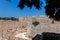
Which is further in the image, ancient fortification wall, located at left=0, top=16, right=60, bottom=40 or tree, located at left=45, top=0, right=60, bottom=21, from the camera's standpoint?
ancient fortification wall, located at left=0, top=16, right=60, bottom=40

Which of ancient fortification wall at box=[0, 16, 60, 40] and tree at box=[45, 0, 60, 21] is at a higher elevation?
tree at box=[45, 0, 60, 21]

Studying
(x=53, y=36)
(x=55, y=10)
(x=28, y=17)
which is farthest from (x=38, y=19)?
(x=55, y=10)

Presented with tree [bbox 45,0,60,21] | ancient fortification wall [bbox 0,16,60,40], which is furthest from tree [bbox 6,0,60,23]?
ancient fortification wall [bbox 0,16,60,40]

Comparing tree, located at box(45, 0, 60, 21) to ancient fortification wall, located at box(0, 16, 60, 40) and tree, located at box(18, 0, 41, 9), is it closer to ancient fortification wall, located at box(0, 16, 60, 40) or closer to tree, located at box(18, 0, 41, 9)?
tree, located at box(18, 0, 41, 9)

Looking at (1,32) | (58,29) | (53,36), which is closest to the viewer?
(53,36)

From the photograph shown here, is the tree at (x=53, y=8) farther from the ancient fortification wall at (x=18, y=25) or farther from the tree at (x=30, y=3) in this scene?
the ancient fortification wall at (x=18, y=25)

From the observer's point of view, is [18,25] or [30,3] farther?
[18,25]

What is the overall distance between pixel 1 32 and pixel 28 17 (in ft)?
10.4

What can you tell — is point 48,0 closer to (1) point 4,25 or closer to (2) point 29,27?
(2) point 29,27

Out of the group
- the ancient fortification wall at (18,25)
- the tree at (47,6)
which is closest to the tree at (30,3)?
the tree at (47,6)

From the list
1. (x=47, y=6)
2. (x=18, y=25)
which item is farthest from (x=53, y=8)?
(x=18, y=25)

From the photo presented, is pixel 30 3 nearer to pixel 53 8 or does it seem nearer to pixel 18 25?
pixel 53 8

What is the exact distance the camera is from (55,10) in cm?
1025

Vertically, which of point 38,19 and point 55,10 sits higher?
point 55,10
